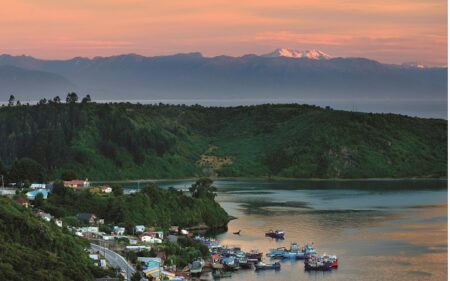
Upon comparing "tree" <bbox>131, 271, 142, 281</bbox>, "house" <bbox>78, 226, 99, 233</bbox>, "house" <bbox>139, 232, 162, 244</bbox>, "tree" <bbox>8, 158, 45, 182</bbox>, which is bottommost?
"tree" <bbox>131, 271, 142, 281</bbox>

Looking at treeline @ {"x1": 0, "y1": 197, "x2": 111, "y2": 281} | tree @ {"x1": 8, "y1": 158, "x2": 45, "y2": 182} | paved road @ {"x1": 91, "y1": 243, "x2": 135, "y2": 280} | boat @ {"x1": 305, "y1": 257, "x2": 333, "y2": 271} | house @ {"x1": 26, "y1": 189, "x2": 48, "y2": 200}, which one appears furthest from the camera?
tree @ {"x1": 8, "y1": 158, "x2": 45, "y2": 182}

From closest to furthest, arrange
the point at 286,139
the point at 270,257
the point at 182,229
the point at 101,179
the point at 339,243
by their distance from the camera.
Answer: the point at 270,257 → the point at 339,243 → the point at 182,229 → the point at 101,179 → the point at 286,139

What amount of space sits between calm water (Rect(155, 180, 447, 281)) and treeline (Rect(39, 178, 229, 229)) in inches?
57.4

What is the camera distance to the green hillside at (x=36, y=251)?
27.8 meters

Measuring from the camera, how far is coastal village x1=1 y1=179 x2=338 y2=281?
113 feet

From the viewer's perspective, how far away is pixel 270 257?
131 feet

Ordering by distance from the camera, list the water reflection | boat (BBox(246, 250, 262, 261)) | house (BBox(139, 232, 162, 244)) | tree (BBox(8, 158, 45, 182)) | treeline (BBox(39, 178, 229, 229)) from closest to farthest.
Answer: the water reflection → boat (BBox(246, 250, 262, 261)) → house (BBox(139, 232, 162, 244)) → treeline (BBox(39, 178, 229, 229)) → tree (BBox(8, 158, 45, 182))

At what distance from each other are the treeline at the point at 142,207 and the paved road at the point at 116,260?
654 cm

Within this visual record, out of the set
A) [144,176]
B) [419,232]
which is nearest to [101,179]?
[144,176]

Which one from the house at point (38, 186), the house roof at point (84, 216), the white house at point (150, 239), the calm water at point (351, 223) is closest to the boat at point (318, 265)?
the calm water at point (351, 223)

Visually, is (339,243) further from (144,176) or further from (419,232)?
(144,176)

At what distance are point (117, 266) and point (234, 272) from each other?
201 inches

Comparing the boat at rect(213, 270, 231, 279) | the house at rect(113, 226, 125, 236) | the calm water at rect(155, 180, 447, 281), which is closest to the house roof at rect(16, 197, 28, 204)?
the house at rect(113, 226, 125, 236)

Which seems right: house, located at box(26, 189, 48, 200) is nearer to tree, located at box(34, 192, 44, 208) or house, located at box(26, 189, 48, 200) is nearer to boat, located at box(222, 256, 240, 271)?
tree, located at box(34, 192, 44, 208)
